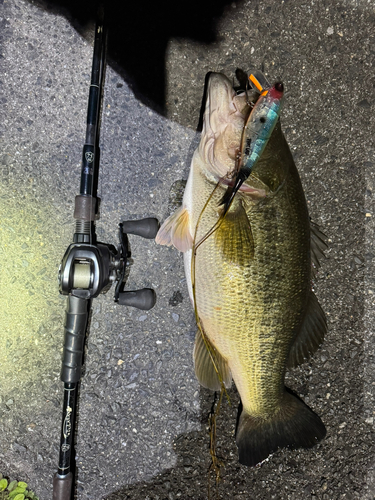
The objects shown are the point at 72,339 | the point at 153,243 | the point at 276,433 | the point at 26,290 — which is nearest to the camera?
the point at 72,339

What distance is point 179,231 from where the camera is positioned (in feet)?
6.32

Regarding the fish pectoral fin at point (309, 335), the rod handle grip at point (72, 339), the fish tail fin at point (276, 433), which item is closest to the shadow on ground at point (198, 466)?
the fish tail fin at point (276, 433)

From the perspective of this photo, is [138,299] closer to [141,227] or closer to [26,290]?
[141,227]

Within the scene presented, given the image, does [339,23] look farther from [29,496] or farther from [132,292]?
[29,496]

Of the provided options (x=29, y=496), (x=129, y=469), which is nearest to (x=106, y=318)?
(x=129, y=469)

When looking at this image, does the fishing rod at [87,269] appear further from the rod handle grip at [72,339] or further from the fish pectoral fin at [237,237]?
the fish pectoral fin at [237,237]

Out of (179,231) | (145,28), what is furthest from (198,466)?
(145,28)

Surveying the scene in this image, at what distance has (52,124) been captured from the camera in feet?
7.03

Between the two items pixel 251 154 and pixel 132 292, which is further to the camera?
pixel 132 292

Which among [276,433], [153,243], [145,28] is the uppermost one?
[145,28]

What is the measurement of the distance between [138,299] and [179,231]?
19.2 inches

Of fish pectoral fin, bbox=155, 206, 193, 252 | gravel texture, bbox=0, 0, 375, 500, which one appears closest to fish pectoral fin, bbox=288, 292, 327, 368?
gravel texture, bbox=0, 0, 375, 500

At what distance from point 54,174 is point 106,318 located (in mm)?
989

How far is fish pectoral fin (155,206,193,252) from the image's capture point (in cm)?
191
